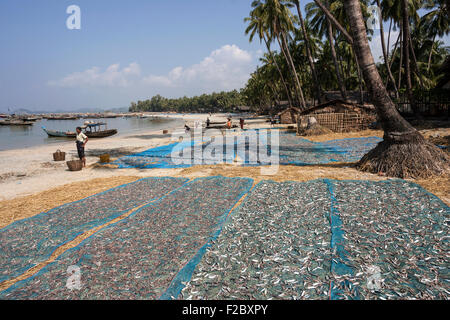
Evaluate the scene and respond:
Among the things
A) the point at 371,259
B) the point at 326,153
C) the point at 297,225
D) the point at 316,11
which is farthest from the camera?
the point at 316,11

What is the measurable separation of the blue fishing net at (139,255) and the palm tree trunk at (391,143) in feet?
18.5

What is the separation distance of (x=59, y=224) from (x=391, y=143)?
1031 cm

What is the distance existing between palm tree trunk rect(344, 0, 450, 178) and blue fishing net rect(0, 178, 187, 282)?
7253 mm

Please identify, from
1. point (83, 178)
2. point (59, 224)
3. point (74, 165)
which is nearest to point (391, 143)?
point (59, 224)

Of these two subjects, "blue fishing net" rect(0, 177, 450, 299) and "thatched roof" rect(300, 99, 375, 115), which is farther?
"thatched roof" rect(300, 99, 375, 115)

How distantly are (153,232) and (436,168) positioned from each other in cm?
861

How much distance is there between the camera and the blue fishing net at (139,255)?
11.3 ft

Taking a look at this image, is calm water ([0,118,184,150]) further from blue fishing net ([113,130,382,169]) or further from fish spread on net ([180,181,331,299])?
fish spread on net ([180,181,331,299])

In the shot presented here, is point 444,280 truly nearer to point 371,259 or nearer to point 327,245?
point 371,259

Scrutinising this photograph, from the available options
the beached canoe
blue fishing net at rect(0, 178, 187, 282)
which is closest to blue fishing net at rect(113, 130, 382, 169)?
blue fishing net at rect(0, 178, 187, 282)

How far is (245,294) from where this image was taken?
128 inches

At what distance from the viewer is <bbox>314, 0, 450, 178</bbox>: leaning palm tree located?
7965 millimetres

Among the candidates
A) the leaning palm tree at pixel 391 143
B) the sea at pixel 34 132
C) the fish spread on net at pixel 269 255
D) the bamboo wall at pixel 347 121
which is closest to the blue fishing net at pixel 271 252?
the fish spread on net at pixel 269 255

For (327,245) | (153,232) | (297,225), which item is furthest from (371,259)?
(153,232)
